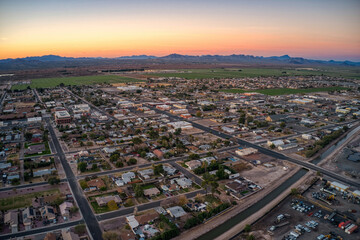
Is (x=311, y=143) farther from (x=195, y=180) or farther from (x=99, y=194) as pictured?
(x=99, y=194)

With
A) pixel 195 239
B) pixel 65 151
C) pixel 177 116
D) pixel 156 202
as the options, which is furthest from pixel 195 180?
pixel 177 116

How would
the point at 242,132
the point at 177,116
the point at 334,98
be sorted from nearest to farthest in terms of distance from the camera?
the point at 242,132 → the point at 177,116 → the point at 334,98

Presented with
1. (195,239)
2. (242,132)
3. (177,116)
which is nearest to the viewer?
(195,239)

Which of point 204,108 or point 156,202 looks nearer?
point 156,202

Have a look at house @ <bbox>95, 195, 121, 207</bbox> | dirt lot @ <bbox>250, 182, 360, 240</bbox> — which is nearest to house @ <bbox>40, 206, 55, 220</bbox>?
house @ <bbox>95, 195, 121, 207</bbox>

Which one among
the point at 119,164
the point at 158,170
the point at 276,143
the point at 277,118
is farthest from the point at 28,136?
the point at 277,118

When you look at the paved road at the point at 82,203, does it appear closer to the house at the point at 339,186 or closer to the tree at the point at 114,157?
the tree at the point at 114,157

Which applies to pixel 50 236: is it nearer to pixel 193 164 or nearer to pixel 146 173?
pixel 146 173
